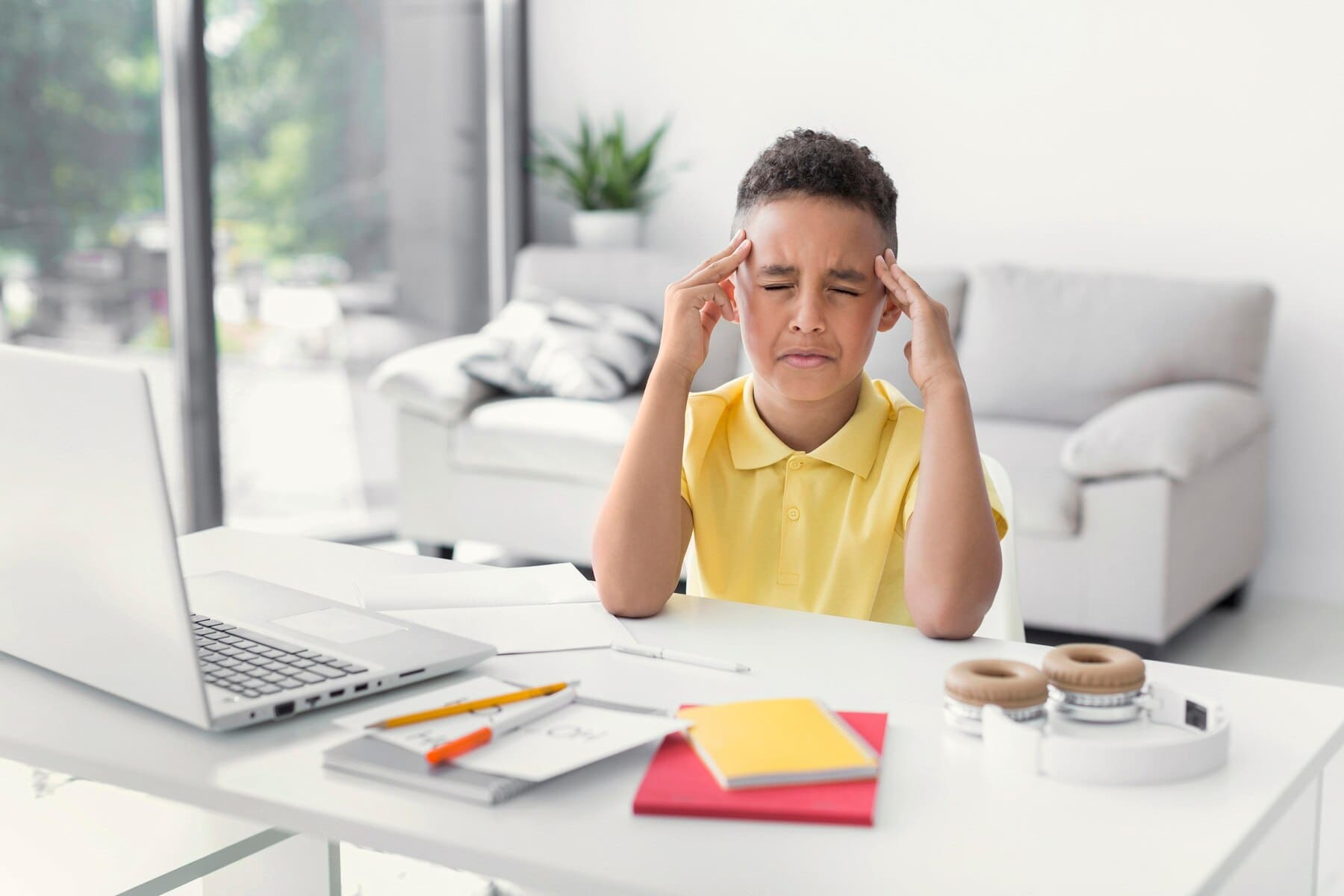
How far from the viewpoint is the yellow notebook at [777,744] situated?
32.4 inches

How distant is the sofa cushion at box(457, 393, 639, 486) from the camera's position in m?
→ 3.57

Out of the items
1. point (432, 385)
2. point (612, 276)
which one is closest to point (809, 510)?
point (432, 385)

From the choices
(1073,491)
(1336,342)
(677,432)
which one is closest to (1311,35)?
(1336,342)

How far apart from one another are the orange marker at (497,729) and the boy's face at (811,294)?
0.51 m

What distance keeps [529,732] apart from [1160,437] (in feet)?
7.78

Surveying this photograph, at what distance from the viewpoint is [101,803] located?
1.08 m

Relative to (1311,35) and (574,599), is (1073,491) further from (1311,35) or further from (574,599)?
(574,599)

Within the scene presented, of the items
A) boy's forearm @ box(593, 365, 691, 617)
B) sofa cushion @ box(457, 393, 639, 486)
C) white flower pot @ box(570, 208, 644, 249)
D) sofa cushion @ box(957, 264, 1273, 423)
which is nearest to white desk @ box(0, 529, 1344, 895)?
boy's forearm @ box(593, 365, 691, 617)

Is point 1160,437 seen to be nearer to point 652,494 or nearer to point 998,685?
point 652,494

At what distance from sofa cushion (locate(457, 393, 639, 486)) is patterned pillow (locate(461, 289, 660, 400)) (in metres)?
0.05

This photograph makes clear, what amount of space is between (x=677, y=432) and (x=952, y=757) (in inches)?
21.1

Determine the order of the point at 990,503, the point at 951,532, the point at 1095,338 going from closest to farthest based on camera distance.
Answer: the point at 951,532
the point at 990,503
the point at 1095,338

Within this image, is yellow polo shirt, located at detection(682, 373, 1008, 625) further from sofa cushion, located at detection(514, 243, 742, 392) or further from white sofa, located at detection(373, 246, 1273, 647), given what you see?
sofa cushion, located at detection(514, 243, 742, 392)

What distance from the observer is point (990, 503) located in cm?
136
